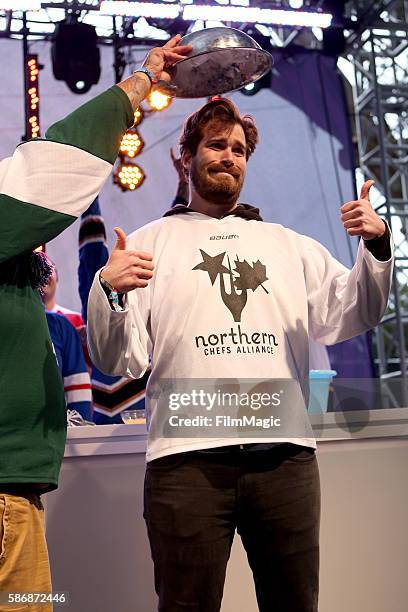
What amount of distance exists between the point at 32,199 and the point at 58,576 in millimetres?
1213

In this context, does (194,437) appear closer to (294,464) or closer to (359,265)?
(294,464)

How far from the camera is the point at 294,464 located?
179 centimetres

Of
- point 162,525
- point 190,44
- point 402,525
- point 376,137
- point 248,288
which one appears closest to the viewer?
point 162,525

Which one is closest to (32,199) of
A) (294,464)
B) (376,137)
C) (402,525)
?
(294,464)

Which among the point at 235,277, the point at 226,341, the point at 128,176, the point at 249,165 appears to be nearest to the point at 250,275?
the point at 235,277

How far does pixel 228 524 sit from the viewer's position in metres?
1.76

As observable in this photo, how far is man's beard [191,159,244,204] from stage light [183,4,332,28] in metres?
4.87

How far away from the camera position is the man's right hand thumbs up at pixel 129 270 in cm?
165

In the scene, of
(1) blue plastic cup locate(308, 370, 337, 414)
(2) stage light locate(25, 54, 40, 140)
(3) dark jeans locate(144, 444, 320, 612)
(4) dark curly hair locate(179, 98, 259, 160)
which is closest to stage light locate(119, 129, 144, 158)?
(2) stage light locate(25, 54, 40, 140)

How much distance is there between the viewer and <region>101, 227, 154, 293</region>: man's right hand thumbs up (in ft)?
5.42

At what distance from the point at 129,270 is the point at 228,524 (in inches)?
24.4

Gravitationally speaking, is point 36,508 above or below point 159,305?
below

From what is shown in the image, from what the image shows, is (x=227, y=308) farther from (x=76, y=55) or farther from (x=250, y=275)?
(x=76, y=55)

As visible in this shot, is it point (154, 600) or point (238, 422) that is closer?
point (238, 422)
